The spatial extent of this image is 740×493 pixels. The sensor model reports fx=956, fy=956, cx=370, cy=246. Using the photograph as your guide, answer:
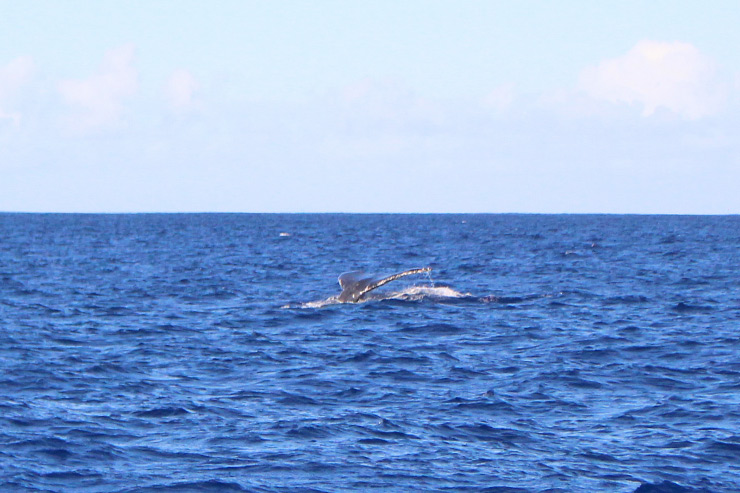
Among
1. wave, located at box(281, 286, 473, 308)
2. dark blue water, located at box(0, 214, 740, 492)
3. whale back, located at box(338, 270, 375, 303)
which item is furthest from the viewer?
whale back, located at box(338, 270, 375, 303)

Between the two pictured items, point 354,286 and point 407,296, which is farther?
point 407,296

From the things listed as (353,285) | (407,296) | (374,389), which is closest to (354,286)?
(353,285)

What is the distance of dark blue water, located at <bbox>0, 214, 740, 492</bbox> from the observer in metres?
10.8

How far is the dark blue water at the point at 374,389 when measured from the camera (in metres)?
10.8

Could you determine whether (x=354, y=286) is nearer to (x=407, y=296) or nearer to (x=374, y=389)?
(x=407, y=296)

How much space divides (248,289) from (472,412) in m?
19.6

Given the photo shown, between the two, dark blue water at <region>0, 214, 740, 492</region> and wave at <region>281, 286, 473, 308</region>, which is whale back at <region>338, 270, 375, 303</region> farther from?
dark blue water at <region>0, 214, 740, 492</region>

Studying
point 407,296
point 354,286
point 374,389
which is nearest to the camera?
point 374,389

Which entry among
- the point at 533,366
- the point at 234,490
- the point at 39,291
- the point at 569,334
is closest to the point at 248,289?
the point at 39,291

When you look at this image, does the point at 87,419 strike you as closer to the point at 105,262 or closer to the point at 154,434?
the point at 154,434

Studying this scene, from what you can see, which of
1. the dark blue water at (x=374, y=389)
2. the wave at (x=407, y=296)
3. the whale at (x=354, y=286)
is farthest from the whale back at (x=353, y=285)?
the dark blue water at (x=374, y=389)

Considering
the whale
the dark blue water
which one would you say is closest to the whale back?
the whale

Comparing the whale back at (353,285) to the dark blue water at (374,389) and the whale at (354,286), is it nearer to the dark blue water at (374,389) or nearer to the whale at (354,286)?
the whale at (354,286)

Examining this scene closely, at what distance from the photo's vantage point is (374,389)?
15.1m
